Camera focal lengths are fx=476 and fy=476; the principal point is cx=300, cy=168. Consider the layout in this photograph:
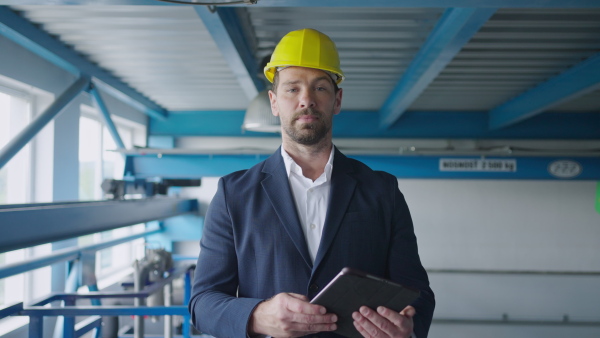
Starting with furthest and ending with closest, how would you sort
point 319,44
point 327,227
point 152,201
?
1. point 152,201
2. point 319,44
3. point 327,227

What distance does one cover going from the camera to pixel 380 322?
124 centimetres

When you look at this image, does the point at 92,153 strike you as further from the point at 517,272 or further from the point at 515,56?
the point at 517,272

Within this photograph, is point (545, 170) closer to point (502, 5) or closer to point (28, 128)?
point (502, 5)

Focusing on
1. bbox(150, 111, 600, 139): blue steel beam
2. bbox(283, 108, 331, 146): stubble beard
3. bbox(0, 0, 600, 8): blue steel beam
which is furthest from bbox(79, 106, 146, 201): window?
bbox(283, 108, 331, 146): stubble beard

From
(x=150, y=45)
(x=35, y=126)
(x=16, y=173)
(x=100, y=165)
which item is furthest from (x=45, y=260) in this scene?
(x=100, y=165)

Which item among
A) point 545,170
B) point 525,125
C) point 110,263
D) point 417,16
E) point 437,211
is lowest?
point 110,263

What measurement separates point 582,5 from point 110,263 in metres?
7.42

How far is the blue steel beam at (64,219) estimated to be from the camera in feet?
8.02

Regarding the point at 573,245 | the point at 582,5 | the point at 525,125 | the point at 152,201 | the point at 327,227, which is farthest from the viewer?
the point at 573,245

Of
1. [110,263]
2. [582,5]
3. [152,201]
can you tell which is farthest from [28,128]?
[110,263]

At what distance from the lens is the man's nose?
152 cm

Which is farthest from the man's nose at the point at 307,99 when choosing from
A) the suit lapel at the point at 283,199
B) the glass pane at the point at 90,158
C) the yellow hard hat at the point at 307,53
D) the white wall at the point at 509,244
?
the white wall at the point at 509,244

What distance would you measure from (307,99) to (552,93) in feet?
13.8

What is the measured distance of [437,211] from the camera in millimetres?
7777
